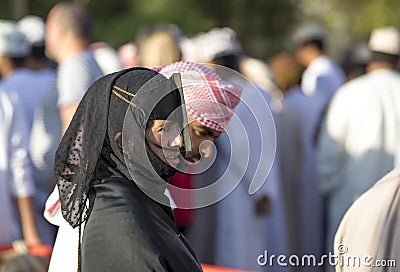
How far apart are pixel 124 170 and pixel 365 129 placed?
Result: 3546 mm

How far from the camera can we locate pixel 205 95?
3.45m

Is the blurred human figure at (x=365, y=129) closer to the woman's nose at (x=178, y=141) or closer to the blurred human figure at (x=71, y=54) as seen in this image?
the blurred human figure at (x=71, y=54)

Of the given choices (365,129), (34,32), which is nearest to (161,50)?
(365,129)

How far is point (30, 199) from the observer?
18.3 feet

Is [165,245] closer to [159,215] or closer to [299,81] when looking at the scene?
[159,215]

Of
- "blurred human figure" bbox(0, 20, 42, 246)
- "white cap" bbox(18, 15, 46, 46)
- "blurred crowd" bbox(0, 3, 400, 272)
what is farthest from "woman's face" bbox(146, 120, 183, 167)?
"white cap" bbox(18, 15, 46, 46)

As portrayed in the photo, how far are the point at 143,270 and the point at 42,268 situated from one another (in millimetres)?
1872

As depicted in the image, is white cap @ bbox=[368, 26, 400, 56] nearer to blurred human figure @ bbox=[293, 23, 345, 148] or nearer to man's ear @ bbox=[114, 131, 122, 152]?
blurred human figure @ bbox=[293, 23, 345, 148]

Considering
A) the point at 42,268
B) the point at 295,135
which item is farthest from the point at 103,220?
the point at 295,135

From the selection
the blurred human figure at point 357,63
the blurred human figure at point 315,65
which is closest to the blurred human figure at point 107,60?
the blurred human figure at point 315,65

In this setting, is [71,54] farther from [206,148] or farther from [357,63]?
[357,63]

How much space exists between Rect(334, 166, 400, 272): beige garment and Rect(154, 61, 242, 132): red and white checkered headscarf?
0.72 m

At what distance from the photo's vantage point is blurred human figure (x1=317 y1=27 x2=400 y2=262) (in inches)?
232

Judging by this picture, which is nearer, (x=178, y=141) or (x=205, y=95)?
(x=178, y=141)
